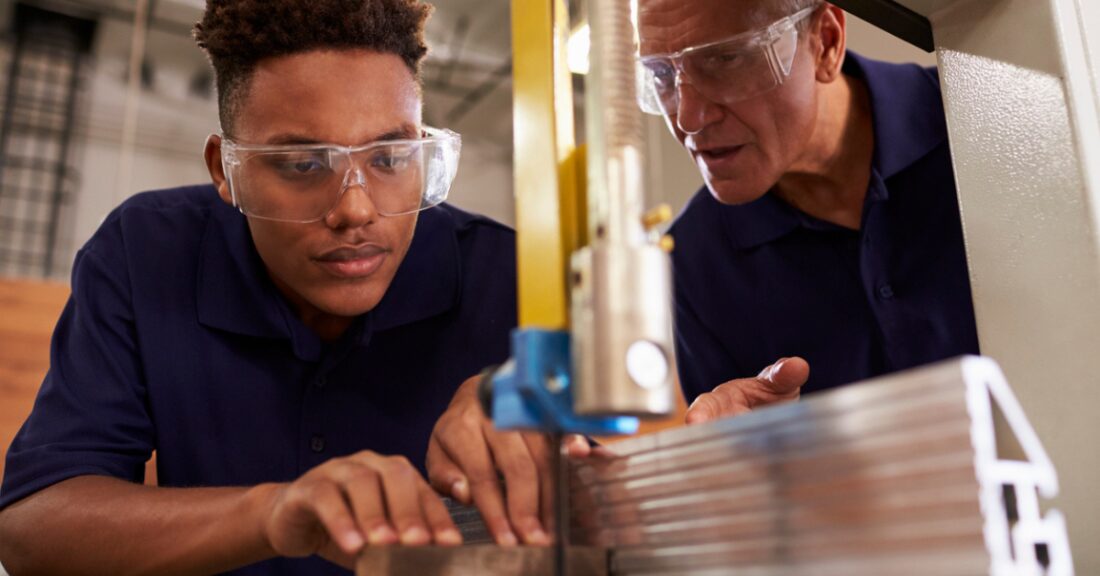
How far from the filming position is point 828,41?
1528 millimetres

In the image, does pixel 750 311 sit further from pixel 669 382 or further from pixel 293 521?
pixel 669 382

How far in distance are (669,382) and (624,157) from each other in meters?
0.14

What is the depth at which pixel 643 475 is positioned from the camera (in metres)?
0.73

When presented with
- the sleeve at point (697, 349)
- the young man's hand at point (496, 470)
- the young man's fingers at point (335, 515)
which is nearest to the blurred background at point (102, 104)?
the sleeve at point (697, 349)

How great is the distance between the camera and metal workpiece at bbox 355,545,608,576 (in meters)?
0.75

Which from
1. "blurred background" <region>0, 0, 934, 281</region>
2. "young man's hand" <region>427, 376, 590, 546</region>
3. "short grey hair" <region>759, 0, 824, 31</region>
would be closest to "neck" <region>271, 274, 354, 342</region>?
"young man's hand" <region>427, 376, 590, 546</region>

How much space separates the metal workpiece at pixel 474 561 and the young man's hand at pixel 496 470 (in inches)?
1.1

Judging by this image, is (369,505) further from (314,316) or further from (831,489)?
(314,316)

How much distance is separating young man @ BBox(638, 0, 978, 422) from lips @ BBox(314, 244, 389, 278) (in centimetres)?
50

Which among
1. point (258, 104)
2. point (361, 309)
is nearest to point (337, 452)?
point (361, 309)

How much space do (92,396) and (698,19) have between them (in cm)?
100

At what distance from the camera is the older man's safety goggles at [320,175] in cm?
123

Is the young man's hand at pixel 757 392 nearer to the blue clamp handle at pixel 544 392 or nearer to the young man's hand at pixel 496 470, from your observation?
the young man's hand at pixel 496 470

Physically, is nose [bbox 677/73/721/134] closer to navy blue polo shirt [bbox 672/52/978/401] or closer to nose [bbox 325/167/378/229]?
navy blue polo shirt [bbox 672/52/978/401]
